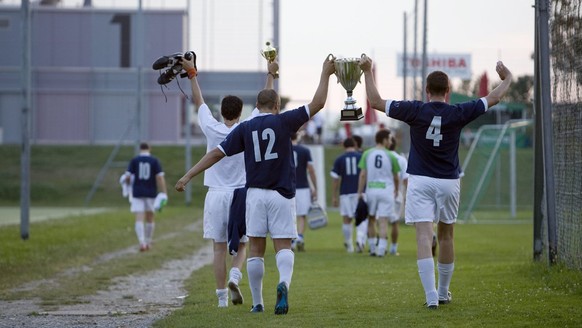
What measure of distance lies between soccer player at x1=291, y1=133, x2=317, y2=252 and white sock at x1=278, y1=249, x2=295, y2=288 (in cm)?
983

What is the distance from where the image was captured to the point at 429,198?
9656 millimetres

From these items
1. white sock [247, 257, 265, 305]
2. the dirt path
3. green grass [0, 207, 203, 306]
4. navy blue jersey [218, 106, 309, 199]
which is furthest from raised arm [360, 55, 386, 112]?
green grass [0, 207, 203, 306]

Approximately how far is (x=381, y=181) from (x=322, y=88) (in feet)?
29.6

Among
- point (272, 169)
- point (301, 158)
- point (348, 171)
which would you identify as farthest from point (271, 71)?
point (348, 171)

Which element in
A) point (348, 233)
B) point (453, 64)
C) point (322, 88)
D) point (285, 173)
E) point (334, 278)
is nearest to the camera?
point (322, 88)

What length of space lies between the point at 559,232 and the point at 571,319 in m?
4.39

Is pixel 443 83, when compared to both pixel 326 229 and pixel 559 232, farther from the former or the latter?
pixel 326 229

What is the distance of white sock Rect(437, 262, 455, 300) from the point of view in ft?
32.7

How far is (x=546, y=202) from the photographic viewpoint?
12.8m

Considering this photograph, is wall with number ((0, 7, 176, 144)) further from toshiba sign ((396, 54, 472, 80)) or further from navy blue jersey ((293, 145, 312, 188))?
navy blue jersey ((293, 145, 312, 188))

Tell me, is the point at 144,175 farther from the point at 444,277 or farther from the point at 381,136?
the point at 444,277

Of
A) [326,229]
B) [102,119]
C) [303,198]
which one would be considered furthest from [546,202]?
[102,119]

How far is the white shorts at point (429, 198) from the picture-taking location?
31.6 feet

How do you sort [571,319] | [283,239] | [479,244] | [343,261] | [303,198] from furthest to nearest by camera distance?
[479,244] < [303,198] < [343,261] < [283,239] < [571,319]
